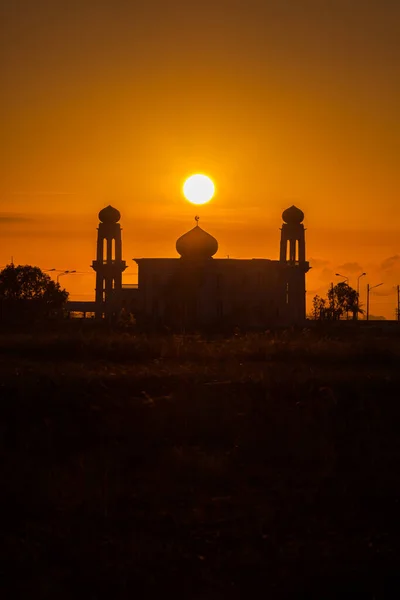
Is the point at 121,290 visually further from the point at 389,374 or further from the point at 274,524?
the point at 274,524

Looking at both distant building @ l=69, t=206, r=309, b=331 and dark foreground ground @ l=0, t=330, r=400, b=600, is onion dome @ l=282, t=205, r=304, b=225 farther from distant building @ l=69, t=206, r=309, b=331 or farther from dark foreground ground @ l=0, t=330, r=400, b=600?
dark foreground ground @ l=0, t=330, r=400, b=600

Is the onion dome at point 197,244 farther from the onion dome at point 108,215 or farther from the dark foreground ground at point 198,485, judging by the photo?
the dark foreground ground at point 198,485

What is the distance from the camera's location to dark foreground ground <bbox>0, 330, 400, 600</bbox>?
920 cm

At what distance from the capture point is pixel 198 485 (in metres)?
12.6

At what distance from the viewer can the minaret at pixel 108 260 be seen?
264 ft

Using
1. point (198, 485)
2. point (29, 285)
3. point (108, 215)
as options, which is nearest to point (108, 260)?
point (108, 215)

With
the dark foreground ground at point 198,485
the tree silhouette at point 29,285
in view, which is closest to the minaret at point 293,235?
the tree silhouette at point 29,285

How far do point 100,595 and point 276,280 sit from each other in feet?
231

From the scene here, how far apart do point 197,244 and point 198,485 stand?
64110 millimetres

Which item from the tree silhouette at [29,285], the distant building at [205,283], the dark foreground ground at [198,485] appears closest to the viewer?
the dark foreground ground at [198,485]

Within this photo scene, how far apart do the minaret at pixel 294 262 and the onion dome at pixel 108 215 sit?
1306 centimetres

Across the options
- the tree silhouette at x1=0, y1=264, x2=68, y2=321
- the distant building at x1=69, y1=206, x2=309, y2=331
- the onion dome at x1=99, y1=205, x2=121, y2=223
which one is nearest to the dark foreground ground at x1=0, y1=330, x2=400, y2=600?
the distant building at x1=69, y1=206, x2=309, y2=331

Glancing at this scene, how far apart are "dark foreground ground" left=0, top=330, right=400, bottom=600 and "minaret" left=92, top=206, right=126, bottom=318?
185ft

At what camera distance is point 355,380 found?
23.6m
